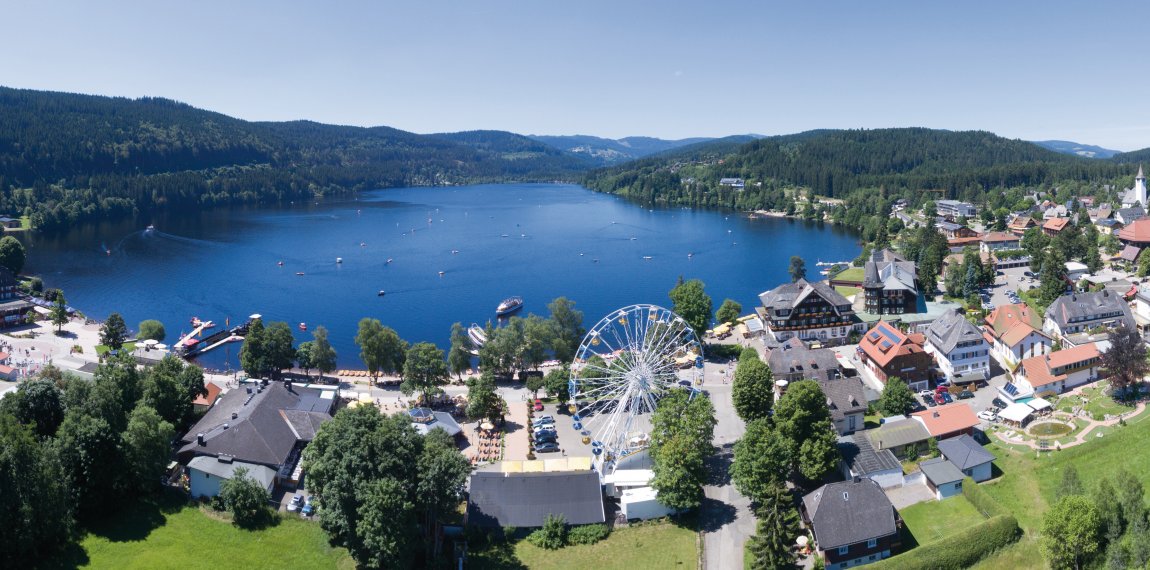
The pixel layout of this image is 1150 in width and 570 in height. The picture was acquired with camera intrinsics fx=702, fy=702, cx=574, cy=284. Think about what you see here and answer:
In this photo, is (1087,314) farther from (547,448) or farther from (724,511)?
(547,448)

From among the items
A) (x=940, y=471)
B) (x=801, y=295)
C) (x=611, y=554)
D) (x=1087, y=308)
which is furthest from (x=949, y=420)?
(x=1087, y=308)

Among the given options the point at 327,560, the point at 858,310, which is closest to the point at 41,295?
the point at 327,560

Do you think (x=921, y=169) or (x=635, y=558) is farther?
(x=921, y=169)

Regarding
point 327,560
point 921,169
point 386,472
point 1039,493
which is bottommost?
point 327,560

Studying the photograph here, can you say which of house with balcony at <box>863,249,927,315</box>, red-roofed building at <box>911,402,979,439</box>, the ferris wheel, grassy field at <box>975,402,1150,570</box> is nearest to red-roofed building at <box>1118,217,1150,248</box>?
house with balcony at <box>863,249,927,315</box>

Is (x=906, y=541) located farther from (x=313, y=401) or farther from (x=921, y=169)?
(x=921, y=169)

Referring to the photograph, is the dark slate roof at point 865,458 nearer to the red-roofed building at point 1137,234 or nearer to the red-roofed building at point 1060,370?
the red-roofed building at point 1060,370
